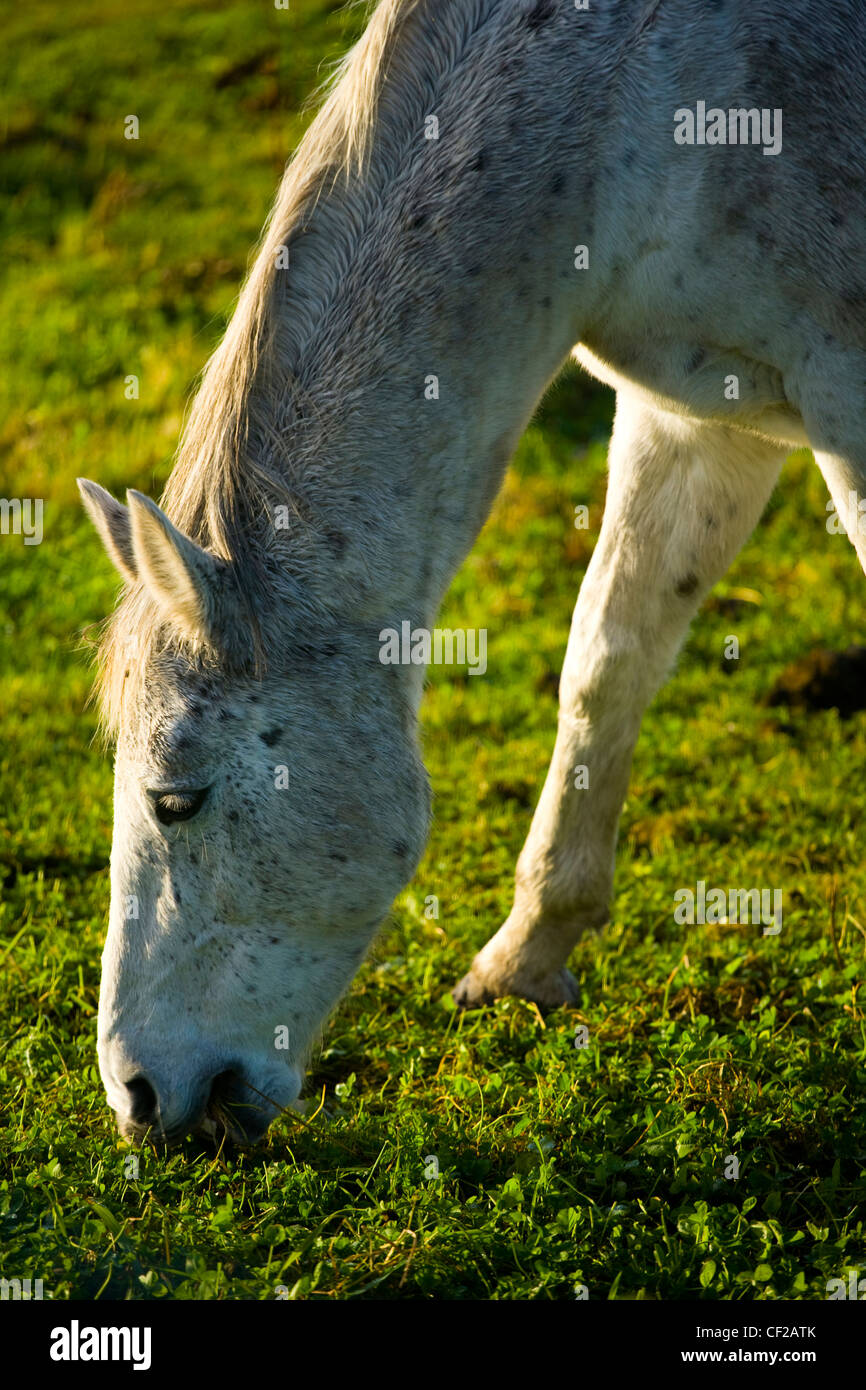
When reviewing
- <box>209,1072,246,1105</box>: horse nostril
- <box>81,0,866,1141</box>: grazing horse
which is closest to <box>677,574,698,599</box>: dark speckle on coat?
<box>81,0,866,1141</box>: grazing horse

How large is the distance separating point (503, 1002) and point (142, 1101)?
4.64ft

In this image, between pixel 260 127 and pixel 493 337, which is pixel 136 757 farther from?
pixel 260 127

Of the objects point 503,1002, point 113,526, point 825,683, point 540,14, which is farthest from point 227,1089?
point 825,683

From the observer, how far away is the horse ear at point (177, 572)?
292 cm

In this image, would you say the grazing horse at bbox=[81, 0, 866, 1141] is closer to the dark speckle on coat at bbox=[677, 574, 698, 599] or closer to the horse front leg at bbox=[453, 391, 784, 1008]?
the horse front leg at bbox=[453, 391, 784, 1008]

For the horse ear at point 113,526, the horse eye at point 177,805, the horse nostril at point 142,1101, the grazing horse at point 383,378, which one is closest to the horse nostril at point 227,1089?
the grazing horse at point 383,378

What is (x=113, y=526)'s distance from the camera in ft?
10.9

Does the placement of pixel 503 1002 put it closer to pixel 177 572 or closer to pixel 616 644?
pixel 616 644

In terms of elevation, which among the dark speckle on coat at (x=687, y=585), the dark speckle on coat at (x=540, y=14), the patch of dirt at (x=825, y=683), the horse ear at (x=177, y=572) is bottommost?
the horse ear at (x=177, y=572)

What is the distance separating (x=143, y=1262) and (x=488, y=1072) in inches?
49.9

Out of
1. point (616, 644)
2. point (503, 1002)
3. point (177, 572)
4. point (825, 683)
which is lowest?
point (503, 1002)

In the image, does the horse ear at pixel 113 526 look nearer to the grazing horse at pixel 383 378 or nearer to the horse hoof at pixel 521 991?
the grazing horse at pixel 383 378

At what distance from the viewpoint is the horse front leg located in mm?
4199

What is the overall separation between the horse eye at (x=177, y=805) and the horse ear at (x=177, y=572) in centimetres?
36
